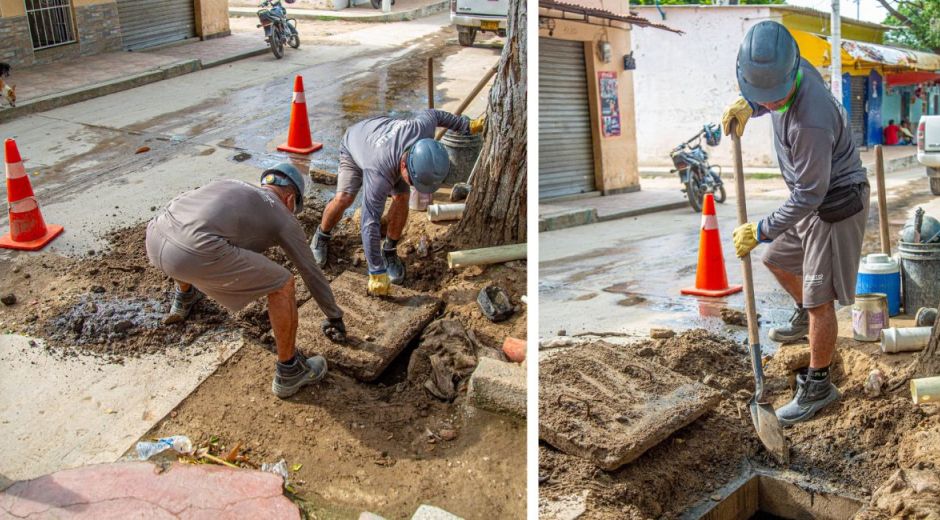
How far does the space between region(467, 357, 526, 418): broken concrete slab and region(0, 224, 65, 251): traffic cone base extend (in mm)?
1470

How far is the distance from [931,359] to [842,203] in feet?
2.25

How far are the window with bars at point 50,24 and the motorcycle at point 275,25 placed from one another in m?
0.69

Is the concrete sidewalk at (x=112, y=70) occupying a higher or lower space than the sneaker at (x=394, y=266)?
higher

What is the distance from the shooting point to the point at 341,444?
3.03 m

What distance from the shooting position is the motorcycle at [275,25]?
349 cm

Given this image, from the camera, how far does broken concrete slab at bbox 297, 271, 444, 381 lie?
3.47m

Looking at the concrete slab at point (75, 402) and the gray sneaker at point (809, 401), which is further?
the gray sneaker at point (809, 401)

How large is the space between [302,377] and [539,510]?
0.92 m

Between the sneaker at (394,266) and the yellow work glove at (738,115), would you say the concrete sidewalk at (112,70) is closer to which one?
the sneaker at (394,266)

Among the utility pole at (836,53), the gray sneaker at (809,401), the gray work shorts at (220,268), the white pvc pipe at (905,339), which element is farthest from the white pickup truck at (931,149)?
the gray work shorts at (220,268)

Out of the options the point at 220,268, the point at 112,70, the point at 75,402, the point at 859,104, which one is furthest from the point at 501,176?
the point at 859,104

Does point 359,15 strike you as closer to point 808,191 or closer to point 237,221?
point 237,221

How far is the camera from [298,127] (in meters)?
3.54

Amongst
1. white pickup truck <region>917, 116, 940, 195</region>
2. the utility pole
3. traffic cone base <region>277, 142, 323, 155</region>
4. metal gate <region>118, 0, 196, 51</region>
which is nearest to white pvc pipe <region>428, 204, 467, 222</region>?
traffic cone base <region>277, 142, 323, 155</region>
